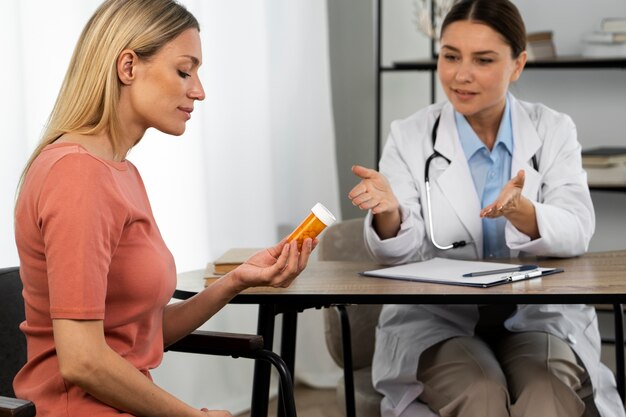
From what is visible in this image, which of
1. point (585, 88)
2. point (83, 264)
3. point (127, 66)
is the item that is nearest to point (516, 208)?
point (127, 66)

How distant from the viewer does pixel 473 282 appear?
1.79m

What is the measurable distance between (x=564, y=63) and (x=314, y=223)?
230 cm

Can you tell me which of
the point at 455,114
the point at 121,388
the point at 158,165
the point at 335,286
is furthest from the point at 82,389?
the point at 158,165

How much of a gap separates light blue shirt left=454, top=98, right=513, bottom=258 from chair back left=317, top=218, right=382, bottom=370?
1.02 feet

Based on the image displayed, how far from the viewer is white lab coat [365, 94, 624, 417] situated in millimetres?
2100

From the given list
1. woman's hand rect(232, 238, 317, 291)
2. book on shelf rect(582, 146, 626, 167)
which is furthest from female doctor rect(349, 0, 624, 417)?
book on shelf rect(582, 146, 626, 167)

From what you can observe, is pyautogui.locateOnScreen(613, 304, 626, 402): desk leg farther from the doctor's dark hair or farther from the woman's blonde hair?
the woman's blonde hair

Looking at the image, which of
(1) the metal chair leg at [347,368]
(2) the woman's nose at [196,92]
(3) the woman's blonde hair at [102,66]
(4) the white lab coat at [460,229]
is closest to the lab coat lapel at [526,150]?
(4) the white lab coat at [460,229]

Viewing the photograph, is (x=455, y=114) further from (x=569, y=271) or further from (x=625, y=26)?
(x=625, y=26)

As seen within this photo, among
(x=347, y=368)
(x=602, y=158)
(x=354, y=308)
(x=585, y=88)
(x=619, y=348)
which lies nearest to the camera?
(x=347, y=368)

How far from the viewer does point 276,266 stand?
1589 millimetres

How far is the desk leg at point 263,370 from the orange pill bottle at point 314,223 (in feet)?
0.87

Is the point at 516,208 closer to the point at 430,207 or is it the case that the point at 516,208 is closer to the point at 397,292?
the point at 430,207

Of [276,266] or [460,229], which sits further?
[460,229]
